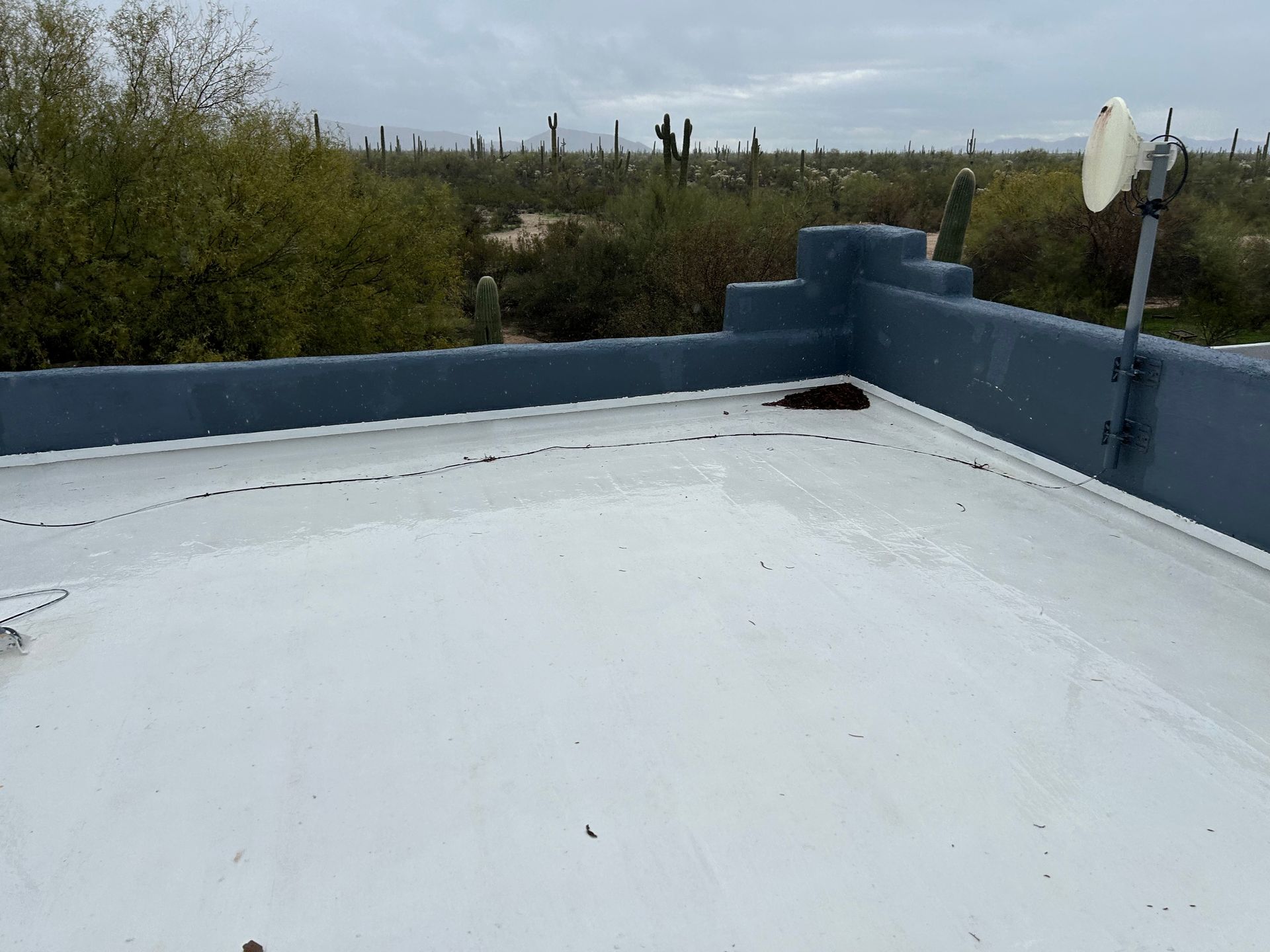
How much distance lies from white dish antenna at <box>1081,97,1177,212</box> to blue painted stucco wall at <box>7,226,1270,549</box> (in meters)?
1.01

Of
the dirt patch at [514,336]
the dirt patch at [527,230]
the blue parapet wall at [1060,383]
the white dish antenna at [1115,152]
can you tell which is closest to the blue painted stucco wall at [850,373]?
the blue parapet wall at [1060,383]

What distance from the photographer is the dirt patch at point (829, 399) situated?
26.6ft

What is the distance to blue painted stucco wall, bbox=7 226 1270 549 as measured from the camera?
17.5 ft

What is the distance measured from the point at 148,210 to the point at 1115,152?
441 inches

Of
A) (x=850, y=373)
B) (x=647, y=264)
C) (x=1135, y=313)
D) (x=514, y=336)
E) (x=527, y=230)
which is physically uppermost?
(x=1135, y=313)

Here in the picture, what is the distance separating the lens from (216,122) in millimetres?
14648

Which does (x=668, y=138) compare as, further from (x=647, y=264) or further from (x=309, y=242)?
(x=309, y=242)

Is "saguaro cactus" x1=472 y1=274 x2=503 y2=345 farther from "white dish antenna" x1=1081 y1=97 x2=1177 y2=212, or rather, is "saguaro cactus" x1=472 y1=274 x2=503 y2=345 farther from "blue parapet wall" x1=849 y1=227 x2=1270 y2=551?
"white dish antenna" x1=1081 y1=97 x2=1177 y2=212

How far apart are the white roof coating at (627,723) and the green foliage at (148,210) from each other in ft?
A: 21.4

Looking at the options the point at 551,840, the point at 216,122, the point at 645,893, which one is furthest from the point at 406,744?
the point at 216,122

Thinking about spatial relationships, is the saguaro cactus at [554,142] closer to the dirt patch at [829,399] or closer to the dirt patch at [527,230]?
the dirt patch at [527,230]

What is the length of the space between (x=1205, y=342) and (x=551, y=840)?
1943 cm

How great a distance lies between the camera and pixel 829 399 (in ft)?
26.9

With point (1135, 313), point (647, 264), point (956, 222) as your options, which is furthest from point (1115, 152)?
point (647, 264)
